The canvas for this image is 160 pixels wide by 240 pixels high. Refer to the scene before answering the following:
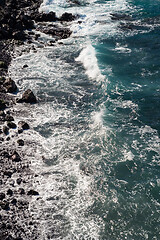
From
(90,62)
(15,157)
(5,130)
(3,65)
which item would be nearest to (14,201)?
(15,157)

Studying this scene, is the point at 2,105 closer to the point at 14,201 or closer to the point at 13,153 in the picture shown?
the point at 13,153

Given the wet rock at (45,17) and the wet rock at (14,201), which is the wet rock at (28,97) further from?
the wet rock at (45,17)

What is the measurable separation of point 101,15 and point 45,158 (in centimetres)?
4093

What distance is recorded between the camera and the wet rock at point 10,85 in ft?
103

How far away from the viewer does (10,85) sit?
103 feet

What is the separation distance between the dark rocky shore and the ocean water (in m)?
0.77

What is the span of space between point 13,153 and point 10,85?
35.9 ft

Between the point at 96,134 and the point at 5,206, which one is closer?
the point at 5,206

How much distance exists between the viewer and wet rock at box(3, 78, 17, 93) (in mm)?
31266

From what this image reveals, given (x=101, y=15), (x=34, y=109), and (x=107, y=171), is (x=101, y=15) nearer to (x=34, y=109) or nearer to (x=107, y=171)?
(x=34, y=109)

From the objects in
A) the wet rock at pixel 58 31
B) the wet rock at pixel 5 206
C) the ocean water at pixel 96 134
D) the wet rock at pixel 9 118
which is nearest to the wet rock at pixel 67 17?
the wet rock at pixel 58 31

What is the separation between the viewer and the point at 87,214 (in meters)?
18.8

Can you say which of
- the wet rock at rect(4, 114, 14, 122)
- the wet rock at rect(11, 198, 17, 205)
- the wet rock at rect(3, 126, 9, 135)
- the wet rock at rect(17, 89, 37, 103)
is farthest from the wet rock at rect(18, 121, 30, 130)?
the wet rock at rect(11, 198, 17, 205)

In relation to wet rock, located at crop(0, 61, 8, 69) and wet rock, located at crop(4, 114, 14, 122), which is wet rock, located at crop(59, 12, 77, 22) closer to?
wet rock, located at crop(0, 61, 8, 69)
